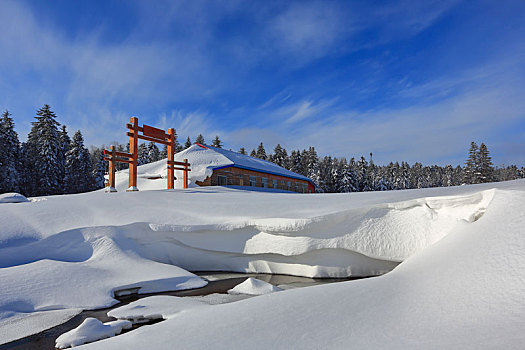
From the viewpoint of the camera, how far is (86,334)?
3357 millimetres

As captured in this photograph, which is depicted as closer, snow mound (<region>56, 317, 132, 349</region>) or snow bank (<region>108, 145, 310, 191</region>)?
snow mound (<region>56, 317, 132, 349</region>)

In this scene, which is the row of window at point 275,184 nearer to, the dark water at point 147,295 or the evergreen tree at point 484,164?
the dark water at point 147,295

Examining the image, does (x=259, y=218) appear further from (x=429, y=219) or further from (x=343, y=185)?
(x=343, y=185)

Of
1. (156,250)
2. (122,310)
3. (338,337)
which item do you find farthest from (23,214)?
(338,337)

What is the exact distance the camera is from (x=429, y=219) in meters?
5.60

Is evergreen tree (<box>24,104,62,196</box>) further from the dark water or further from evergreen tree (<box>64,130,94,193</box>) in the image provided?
the dark water

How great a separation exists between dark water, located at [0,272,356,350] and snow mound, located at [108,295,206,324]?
13 centimetres

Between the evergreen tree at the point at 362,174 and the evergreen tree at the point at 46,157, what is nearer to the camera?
the evergreen tree at the point at 46,157

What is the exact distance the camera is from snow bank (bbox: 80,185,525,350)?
2.15 metres

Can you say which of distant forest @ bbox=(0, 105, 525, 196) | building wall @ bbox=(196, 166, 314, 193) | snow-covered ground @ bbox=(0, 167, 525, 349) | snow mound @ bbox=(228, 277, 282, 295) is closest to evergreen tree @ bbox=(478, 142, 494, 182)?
distant forest @ bbox=(0, 105, 525, 196)

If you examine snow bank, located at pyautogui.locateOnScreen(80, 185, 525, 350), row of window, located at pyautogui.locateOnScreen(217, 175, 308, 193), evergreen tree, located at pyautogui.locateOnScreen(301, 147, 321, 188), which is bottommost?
snow bank, located at pyautogui.locateOnScreen(80, 185, 525, 350)

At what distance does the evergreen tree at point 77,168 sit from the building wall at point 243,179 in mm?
22311

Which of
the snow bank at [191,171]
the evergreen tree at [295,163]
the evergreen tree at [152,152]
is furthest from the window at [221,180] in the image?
the evergreen tree at [295,163]

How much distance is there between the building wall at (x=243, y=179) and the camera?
67.9 feet
